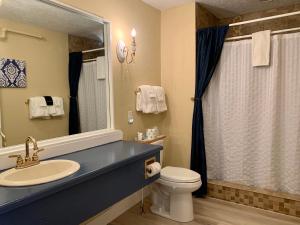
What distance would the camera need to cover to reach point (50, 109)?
190 centimetres

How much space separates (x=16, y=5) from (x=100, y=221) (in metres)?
1.94

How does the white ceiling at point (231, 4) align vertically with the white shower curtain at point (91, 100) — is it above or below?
above

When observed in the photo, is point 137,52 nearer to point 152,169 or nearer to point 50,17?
point 50,17

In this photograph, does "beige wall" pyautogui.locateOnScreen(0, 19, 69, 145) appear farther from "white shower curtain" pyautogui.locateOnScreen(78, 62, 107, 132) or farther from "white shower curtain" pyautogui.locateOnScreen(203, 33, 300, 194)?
"white shower curtain" pyautogui.locateOnScreen(203, 33, 300, 194)

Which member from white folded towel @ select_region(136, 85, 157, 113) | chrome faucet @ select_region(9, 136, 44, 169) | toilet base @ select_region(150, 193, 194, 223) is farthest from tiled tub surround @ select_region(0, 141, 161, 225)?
white folded towel @ select_region(136, 85, 157, 113)

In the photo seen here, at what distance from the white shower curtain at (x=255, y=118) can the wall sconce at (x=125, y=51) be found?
1030 mm

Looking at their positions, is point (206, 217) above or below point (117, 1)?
below

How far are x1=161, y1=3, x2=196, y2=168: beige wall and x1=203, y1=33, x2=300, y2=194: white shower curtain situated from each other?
26 cm

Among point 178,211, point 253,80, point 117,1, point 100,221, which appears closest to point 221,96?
point 253,80

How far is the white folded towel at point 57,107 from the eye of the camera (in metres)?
1.91

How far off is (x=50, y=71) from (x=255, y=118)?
216 cm

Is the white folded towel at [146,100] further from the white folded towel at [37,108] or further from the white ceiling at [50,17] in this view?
the white folded towel at [37,108]

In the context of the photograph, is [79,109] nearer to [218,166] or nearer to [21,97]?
[21,97]

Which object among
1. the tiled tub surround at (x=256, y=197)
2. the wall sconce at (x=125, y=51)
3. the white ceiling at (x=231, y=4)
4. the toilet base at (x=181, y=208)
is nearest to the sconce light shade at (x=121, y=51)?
the wall sconce at (x=125, y=51)
